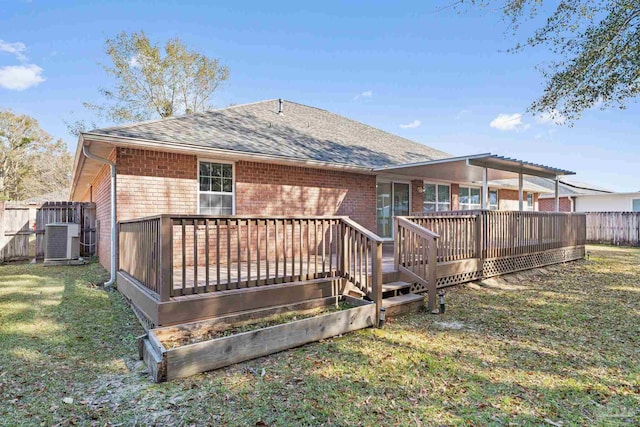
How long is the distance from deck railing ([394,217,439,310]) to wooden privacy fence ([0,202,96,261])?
10.8 meters

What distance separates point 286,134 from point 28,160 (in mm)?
35690

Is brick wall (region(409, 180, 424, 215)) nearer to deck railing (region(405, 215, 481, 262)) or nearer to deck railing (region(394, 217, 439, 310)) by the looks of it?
deck railing (region(405, 215, 481, 262))

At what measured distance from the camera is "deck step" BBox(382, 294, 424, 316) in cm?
546

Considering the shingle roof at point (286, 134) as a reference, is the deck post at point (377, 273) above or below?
below

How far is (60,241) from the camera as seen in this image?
1039 centimetres

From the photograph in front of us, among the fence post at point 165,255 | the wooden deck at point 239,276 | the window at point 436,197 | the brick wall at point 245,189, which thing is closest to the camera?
the fence post at point 165,255

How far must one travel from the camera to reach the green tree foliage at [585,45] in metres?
7.50

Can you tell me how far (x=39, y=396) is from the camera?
3.05m

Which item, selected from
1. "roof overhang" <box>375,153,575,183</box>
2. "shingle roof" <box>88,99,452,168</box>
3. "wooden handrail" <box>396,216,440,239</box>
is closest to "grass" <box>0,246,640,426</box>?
"wooden handrail" <box>396,216,440,239</box>

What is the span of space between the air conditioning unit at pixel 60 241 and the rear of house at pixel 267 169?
2.50ft

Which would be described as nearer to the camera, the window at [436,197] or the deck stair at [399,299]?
the deck stair at [399,299]

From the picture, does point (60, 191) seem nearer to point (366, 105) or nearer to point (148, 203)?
point (366, 105)

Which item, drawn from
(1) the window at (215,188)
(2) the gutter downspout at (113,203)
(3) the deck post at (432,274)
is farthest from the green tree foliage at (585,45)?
(2) the gutter downspout at (113,203)

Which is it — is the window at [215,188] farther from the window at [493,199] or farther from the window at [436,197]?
the window at [493,199]
